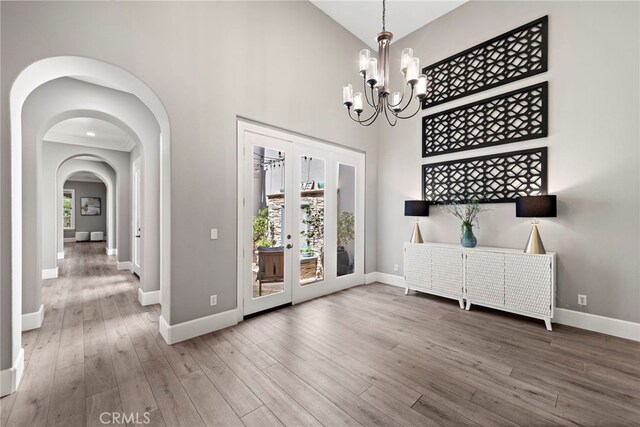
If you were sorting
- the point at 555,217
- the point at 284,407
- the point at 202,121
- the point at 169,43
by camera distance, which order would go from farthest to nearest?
the point at 555,217, the point at 202,121, the point at 169,43, the point at 284,407

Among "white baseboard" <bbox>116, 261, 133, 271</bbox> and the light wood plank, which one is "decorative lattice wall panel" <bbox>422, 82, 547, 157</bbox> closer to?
the light wood plank

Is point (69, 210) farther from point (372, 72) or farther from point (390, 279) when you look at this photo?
point (372, 72)

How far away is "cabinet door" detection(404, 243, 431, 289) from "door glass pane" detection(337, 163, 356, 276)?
0.99 metres

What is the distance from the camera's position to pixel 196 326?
2.88 meters

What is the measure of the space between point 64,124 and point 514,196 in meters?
8.25

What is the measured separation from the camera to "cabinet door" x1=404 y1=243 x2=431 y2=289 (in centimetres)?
406

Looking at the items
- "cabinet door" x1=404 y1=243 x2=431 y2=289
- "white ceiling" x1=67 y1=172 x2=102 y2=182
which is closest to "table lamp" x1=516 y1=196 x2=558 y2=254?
"cabinet door" x1=404 y1=243 x2=431 y2=289

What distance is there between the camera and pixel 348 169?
479 cm

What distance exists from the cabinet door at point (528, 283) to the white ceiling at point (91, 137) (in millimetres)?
6855

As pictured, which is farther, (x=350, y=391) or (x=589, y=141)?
(x=589, y=141)

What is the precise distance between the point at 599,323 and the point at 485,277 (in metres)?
1.16

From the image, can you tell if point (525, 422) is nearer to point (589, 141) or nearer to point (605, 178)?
point (605, 178)

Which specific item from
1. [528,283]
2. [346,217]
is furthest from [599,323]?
[346,217]

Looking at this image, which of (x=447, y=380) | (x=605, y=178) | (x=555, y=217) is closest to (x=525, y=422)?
(x=447, y=380)
